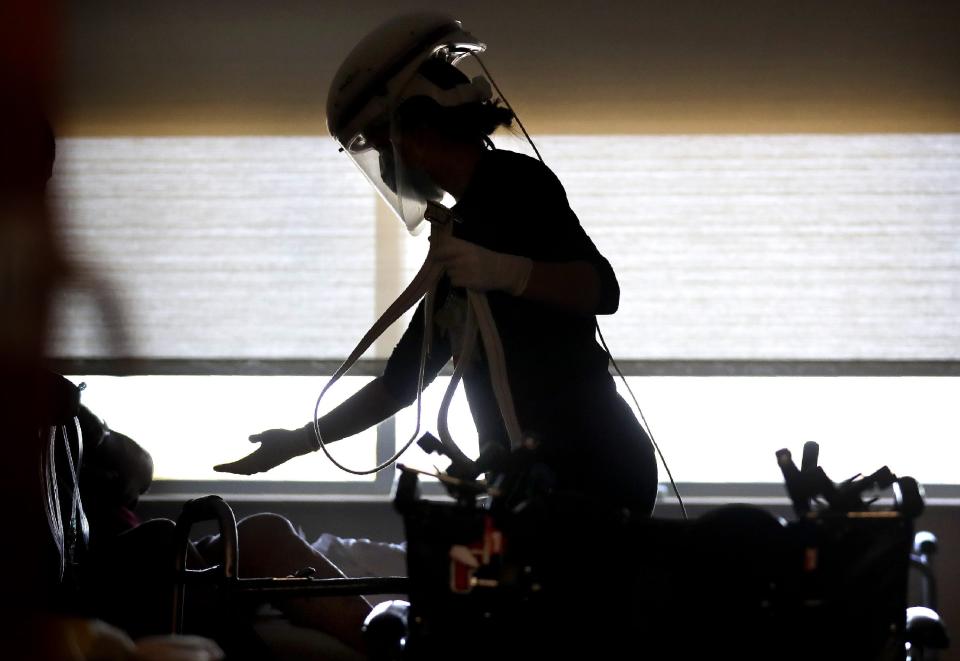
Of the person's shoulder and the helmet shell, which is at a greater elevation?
the helmet shell

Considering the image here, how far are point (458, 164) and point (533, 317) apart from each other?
32 cm

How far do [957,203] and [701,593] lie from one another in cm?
258

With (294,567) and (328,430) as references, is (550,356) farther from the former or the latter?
(294,567)

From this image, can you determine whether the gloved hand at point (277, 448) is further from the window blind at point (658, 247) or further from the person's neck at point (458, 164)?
the window blind at point (658, 247)

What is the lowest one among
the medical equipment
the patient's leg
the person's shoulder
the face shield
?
the patient's leg

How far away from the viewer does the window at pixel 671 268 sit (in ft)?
10.1

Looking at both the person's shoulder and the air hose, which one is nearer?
the air hose

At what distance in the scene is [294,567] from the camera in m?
2.17

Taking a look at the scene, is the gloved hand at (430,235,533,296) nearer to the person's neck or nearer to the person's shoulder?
the person's shoulder

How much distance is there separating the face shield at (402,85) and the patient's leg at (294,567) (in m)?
0.90

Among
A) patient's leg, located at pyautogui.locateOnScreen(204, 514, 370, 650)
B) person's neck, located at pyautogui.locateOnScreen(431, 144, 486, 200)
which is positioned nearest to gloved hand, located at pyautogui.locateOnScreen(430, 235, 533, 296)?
person's neck, located at pyautogui.locateOnScreen(431, 144, 486, 200)

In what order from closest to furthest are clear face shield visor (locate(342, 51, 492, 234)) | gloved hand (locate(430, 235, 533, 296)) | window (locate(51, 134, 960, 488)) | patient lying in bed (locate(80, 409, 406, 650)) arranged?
gloved hand (locate(430, 235, 533, 296)) → clear face shield visor (locate(342, 51, 492, 234)) → patient lying in bed (locate(80, 409, 406, 650)) → window (locate(51, 134, 960, 488))

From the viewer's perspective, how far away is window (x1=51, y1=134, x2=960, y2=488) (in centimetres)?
306

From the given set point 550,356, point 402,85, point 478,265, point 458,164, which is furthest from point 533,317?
point 402,85
